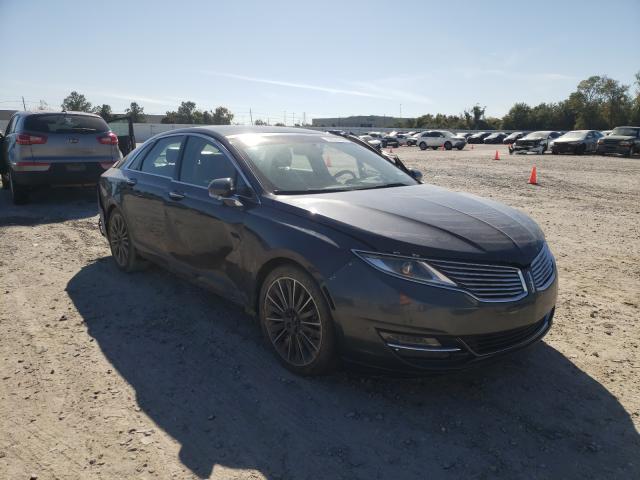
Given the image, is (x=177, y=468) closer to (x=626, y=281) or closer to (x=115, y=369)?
(x=115, y=369)

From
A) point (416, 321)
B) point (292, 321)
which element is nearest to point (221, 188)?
point (292, 321)

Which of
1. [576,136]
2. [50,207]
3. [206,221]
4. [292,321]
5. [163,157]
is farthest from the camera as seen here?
[576,136]

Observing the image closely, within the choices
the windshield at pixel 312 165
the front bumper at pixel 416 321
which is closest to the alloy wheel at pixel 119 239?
the windshield at pixel 312 165

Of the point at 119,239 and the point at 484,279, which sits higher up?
the point at 484,279

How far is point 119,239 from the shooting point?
5.41m

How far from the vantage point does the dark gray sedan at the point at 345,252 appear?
268cm

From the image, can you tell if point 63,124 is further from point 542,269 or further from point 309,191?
point 542,269

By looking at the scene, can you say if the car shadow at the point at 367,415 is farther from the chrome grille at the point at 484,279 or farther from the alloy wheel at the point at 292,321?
the chrome grille at the point at 484,279

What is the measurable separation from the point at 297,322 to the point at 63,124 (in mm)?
8070

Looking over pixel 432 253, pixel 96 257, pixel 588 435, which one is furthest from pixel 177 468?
pixel 96 257

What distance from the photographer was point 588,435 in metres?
2.64

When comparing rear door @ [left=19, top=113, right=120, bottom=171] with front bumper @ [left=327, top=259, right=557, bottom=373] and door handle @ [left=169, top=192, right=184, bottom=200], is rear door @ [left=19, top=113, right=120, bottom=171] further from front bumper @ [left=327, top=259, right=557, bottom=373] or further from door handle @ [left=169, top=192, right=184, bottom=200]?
front bumper @ [left=327, top=259, right=557, bottom=373]

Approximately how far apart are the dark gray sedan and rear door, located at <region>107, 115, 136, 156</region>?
27.7ft

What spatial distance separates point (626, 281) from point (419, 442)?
379 cm
